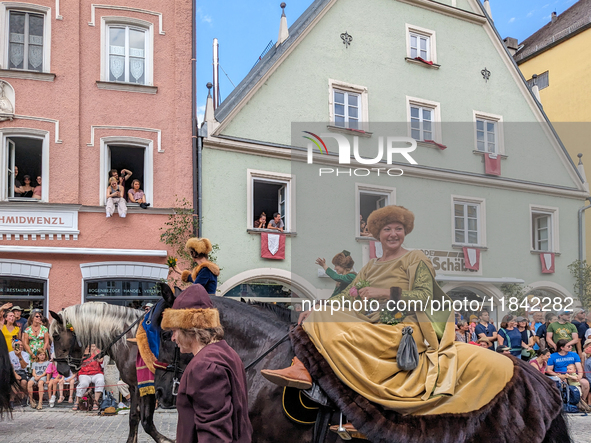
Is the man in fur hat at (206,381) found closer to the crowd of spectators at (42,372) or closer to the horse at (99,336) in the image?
the horse at (99,336)

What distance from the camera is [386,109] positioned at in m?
15.0

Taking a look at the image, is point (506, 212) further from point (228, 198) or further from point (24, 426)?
point (24, 426)

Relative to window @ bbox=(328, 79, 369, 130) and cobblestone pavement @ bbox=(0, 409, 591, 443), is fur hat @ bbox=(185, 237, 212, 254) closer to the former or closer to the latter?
cobblestone pavement @ bbox=(0, 409, 591, 443)

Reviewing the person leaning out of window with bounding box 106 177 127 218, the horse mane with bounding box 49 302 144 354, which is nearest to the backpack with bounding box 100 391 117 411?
the horse mane with bounding box 49 302 144 354

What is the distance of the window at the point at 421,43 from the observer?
1605 centimetres

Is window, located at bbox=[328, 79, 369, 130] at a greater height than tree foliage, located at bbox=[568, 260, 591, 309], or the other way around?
window, located at bbox=[328, 79, 369, 130]

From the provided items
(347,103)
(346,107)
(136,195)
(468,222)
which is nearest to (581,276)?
(468,222)

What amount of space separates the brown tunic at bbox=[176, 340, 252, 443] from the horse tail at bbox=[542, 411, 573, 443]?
2313 mm

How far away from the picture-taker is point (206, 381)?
8.88 ft

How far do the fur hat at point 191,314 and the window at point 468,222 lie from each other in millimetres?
4533

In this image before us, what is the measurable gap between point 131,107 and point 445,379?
11144 millimetres

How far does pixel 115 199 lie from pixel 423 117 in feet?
25.6

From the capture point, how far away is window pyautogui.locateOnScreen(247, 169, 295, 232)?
44.5 feet

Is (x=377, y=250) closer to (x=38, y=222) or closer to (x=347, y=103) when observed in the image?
(x=38, y=222)
